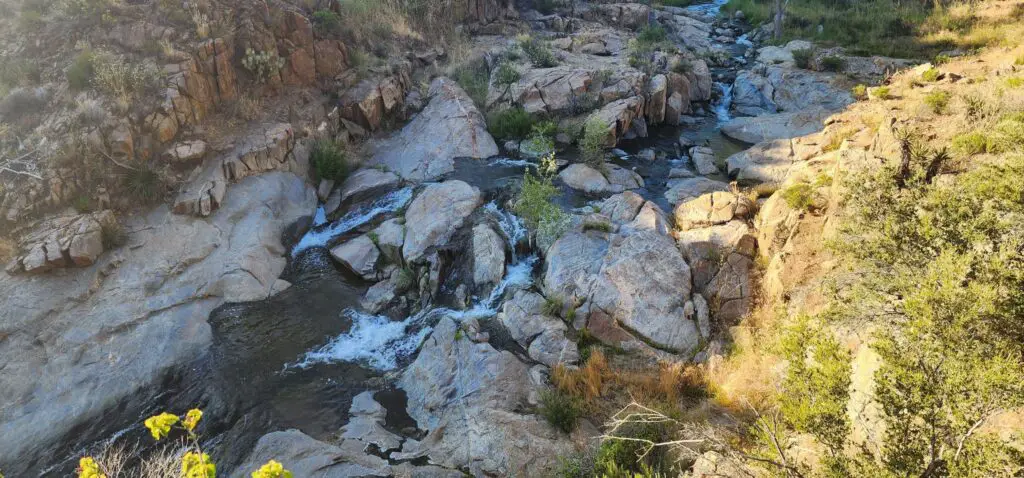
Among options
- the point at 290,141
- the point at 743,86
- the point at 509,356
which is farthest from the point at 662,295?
the point at 743,86

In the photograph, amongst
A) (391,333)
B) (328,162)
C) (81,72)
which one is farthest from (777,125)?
(81,72)

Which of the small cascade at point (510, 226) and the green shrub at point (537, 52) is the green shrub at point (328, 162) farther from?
the green shrub at point (537, 52)

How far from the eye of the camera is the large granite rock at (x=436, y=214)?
12.9m

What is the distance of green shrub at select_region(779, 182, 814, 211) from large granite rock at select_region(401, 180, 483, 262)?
7.75 metres

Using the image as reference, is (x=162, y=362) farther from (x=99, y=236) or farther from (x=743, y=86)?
(x=743, y=86)

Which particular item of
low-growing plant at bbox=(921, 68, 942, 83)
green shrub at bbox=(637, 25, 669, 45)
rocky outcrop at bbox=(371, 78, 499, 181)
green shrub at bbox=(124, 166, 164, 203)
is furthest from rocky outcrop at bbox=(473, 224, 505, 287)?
green shrub at bbox=(637, 25, 669, 45)

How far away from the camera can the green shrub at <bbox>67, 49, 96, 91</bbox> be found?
1365 cm

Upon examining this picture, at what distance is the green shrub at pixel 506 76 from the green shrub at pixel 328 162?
25.2 feet

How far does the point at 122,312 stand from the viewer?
431 inches

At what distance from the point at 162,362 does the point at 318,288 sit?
356 cm

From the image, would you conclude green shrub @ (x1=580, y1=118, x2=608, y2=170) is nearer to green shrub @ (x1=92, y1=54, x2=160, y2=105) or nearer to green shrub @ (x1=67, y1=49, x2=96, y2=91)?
green shrub @ (x1=92, y1=54, x2=160, y2=105)

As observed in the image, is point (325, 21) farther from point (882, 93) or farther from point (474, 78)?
point (882, 93)

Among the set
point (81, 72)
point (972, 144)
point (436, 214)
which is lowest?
point (436, 214)

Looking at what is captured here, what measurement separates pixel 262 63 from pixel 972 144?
18.4 meters
